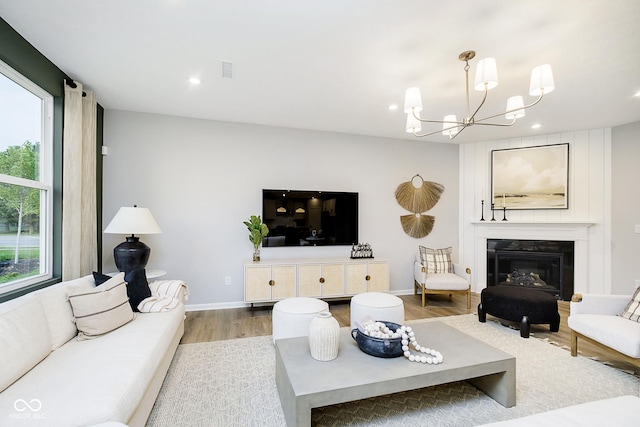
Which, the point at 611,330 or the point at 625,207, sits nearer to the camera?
the point at 611,330

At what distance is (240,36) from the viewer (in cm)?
216

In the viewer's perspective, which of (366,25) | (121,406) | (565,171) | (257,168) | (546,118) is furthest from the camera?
(565,171)

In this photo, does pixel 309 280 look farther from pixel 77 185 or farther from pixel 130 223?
pixel 77 185

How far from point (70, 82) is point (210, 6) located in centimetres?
184

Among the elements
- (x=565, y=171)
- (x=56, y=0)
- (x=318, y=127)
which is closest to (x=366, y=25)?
(x=56, y=0)

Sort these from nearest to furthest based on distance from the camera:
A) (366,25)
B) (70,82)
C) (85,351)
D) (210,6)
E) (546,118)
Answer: (85,351) → (210,6) → (366,25) → (70,82) → (546,118)

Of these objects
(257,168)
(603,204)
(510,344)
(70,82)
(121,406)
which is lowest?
(510,344)

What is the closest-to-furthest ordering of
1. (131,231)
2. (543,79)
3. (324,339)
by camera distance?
(324,339), (543,79), (131,231)

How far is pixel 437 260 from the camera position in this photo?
4.56 m

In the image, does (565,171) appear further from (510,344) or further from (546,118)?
(510,344)

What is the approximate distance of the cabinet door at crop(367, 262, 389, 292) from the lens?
4.18m

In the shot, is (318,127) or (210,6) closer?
(210,6)

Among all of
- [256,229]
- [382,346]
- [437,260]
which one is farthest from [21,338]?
[437,260]

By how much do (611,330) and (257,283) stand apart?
3.41 metres
